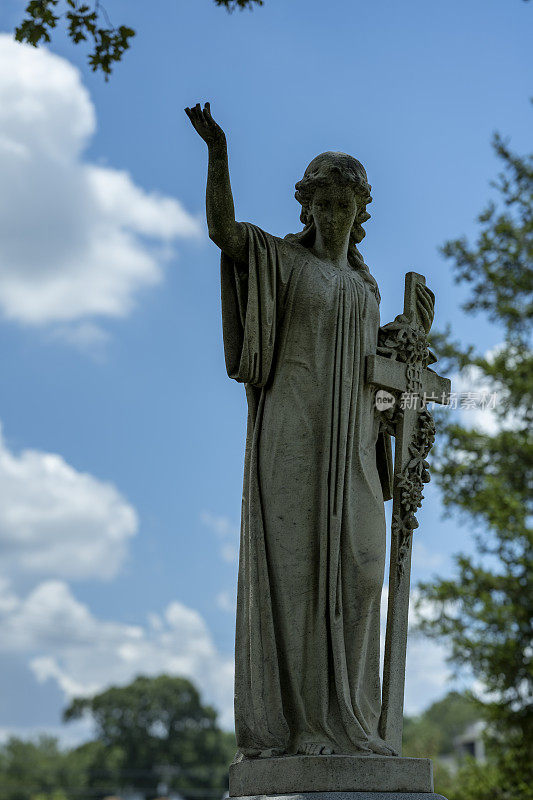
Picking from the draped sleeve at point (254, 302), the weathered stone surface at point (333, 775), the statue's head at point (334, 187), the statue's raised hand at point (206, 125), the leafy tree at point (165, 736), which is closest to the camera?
the weathered stone surface at point (333, 775)

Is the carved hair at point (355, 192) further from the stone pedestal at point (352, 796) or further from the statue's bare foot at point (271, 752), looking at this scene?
the stone pedestal at point (352, 796)

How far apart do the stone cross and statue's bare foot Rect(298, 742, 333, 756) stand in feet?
1.58

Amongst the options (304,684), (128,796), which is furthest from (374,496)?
(128,796)

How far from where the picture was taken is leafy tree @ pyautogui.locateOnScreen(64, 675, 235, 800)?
210 feet

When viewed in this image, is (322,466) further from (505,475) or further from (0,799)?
(0,799)

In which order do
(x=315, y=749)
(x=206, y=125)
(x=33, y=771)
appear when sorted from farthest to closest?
(x=33, y=771) < (x=206, y=125) < (x=315, y=749)

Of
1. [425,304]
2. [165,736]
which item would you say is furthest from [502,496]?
[165,736]

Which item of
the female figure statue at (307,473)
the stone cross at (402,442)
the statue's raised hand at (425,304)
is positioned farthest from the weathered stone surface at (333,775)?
the statue's raised hand at (425,304)

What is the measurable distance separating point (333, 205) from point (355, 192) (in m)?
0.15

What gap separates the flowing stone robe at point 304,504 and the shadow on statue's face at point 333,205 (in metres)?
0.21

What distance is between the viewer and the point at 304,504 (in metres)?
5.84

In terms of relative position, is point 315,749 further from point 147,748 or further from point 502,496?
point 147,748

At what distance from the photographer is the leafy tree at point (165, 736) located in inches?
2516

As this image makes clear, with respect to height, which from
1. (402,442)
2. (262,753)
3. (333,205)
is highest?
(333,205)
